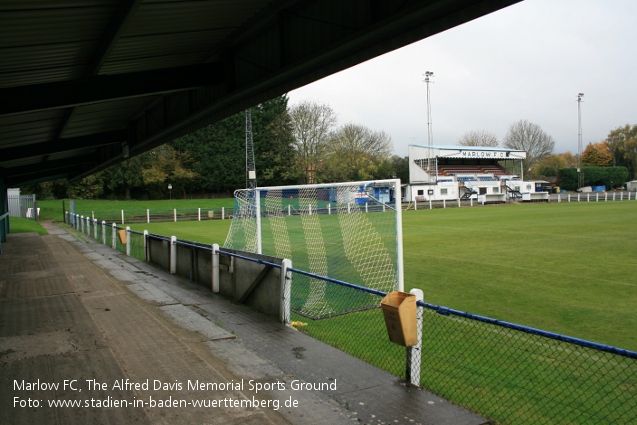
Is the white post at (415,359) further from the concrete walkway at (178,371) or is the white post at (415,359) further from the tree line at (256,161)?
the tree line at (256,161)

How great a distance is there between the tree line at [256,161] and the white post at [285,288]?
48.1 meters

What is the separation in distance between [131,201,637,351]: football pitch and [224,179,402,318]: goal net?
41.6 inches

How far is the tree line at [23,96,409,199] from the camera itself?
183 ft

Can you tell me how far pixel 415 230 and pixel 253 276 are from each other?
16.9 metres

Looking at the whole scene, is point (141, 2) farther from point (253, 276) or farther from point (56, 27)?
point (253, 276)

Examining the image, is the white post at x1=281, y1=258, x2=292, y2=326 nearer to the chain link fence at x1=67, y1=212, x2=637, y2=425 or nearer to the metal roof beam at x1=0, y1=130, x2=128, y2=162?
the chain link fence at x1=67, y1=212, x2=637, y2=425

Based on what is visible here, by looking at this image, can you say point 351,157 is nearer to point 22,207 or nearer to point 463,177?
point 463,177

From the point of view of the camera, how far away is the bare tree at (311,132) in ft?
185

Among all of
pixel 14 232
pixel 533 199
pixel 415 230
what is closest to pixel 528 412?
pixel 415 230

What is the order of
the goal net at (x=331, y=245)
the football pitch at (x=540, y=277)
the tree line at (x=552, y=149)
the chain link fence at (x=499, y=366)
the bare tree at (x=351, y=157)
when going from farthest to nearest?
1. the tree line at (x=552, y=149)
2. the bare tree at (x=351, y=157)
3. the goal net at (x=331, y=245)
4. the football pitch at (x=540, y=277)
5. the chain link fence at (x=499, y=366)

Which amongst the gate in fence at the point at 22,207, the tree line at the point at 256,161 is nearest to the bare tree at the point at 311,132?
the tree line at the point at 256,161

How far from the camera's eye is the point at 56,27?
4.96m

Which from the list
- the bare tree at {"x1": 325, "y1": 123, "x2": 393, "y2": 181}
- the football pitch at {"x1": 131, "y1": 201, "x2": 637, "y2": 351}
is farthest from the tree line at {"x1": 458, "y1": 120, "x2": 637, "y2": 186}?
the football pitch at {"x1": 131, "y1": 201, "x2": 637, "y2": 351}

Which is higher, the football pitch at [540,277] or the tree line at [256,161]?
the tree line at [256,161]
